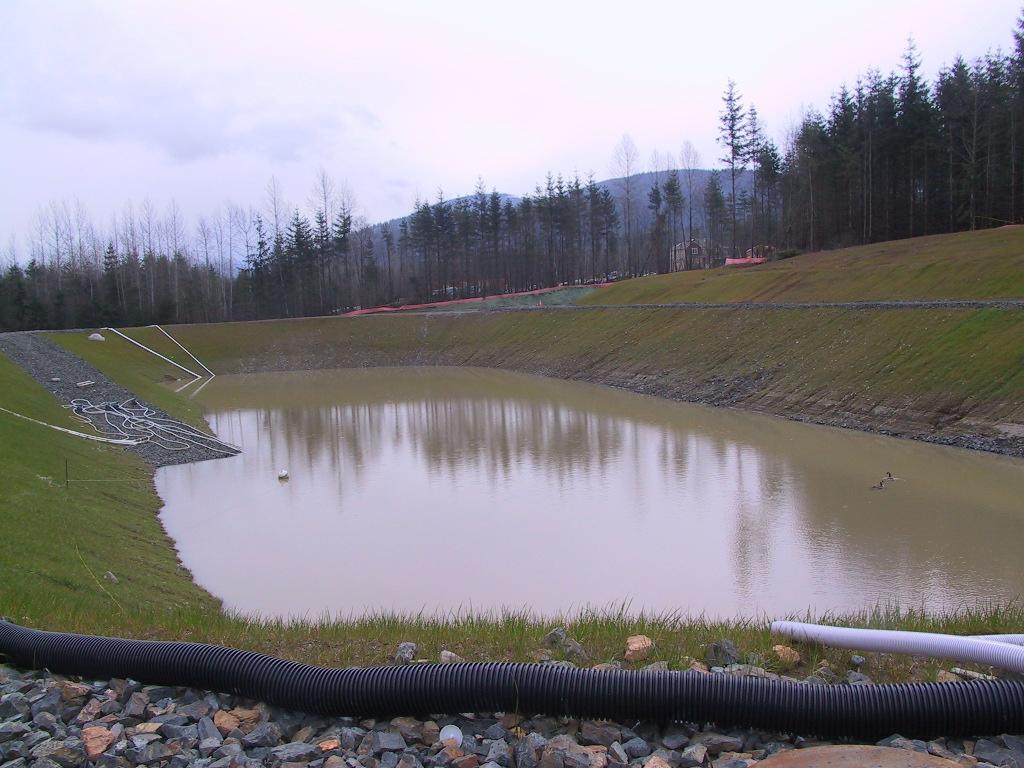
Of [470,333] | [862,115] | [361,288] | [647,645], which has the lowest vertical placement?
[647,645]

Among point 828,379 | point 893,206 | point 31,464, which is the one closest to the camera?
point 31,464

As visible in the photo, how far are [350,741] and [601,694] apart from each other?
1505mm

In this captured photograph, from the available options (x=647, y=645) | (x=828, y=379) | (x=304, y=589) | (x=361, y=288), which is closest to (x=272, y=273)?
(x=361, y=288)

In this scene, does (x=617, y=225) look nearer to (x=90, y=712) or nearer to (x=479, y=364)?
(x=479, y=364)

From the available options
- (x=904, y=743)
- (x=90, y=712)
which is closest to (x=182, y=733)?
(x=90, y=712)

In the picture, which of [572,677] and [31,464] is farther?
[31,464]

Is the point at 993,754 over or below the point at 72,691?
below

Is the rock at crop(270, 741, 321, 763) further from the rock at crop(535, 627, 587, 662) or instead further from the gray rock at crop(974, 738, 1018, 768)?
the gray rock at crop(974, 738, 1018, 768)

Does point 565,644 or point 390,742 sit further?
point 565,644

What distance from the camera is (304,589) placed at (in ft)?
35.8

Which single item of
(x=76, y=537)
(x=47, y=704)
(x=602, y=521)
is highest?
(x=47, y=704)

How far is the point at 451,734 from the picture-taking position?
447 centimetres

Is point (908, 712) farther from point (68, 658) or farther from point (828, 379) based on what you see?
point (828, 379)

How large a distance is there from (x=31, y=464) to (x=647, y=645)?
49.2ft
